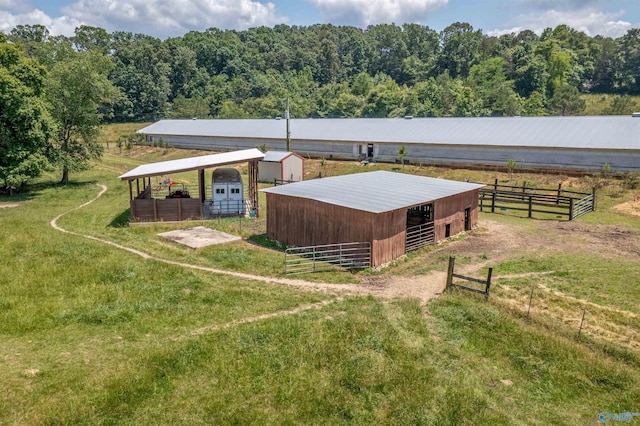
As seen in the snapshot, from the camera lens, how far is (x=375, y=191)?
79.7ft

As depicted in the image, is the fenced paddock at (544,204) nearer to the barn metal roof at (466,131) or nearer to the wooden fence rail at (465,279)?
the barn metal roof at (466,131)

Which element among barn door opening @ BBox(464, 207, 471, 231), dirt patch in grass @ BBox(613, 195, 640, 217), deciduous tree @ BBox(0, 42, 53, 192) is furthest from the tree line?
dirt patch in grass @ BBox(613, 195, 640, 217)

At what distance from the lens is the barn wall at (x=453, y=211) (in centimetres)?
2476

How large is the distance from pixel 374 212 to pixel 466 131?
36684 mm

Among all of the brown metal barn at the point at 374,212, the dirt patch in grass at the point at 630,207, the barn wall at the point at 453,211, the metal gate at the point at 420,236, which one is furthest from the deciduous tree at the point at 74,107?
the dirt patch in grass at the point at 630,207

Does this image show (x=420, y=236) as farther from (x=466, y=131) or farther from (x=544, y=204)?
(x=466, y=131)

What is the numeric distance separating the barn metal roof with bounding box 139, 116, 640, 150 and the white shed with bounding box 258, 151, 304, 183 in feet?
41.7

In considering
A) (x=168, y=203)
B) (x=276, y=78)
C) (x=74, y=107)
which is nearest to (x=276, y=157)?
(x=168, y=203)

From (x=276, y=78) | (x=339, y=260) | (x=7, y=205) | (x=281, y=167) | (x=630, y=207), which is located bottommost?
(x=7, y=205)

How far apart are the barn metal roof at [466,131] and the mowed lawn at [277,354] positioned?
29.2 m

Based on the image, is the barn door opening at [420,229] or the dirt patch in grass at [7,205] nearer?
the barn door opening at [420,229]

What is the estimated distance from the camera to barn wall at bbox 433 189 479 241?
24.8 meters

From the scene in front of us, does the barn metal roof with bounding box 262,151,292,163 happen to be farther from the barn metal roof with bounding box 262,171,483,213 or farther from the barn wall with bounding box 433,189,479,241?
the barn wall with bounding box 433,189,479,241

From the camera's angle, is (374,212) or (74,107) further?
(74,107)
